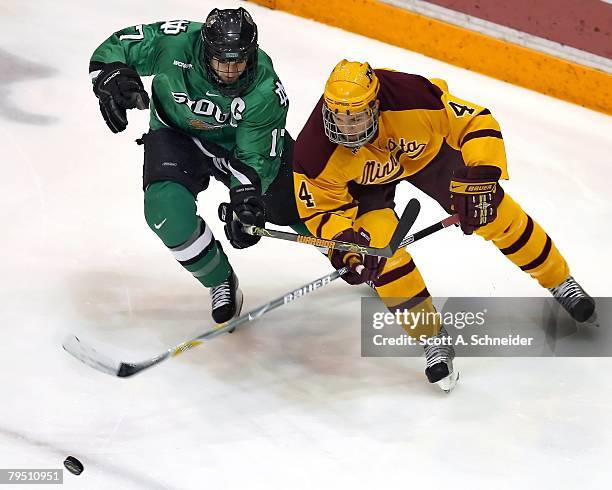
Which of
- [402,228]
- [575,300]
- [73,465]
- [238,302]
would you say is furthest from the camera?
[238,302]

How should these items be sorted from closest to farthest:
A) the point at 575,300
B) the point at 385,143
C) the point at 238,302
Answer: the point at 385,143 < the point at 575,300 < the point at 238,302

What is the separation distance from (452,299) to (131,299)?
1.17m

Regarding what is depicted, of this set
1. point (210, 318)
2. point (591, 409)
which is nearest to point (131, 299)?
point (210, 318)

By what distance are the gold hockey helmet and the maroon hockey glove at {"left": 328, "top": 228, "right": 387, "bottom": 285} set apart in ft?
0.93

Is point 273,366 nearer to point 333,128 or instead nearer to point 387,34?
point 333,128

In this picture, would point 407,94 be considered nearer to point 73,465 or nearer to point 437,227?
point 437,227

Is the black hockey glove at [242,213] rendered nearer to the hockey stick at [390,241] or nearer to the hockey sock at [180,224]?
the hockey stick at [390,241]

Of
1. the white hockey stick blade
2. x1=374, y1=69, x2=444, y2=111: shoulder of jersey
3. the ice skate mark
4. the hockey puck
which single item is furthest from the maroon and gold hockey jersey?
the ice skate mark

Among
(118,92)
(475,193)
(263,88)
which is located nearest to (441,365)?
(475,193)

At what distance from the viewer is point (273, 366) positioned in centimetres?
364

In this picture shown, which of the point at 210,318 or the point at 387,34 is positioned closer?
the point at 210,318

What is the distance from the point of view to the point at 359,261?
11.0ft

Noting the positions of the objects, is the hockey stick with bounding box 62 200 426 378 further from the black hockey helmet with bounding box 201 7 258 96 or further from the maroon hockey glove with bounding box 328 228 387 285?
the black hockey helmet with bounding box 201 7 258 96

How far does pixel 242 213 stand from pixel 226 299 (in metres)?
0.48
